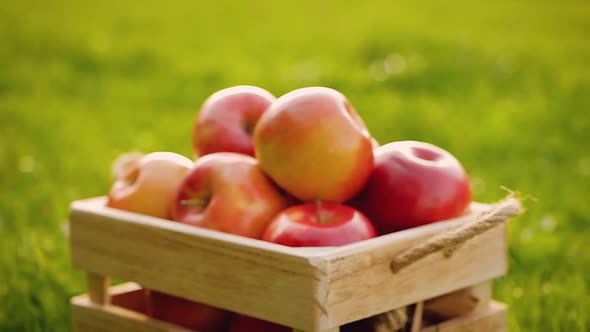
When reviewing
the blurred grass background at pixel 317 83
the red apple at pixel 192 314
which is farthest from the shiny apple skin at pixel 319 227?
the blurred grass background at pixel 317 83

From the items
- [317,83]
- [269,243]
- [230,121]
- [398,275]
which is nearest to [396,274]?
[398,275]

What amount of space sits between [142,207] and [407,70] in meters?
3.87

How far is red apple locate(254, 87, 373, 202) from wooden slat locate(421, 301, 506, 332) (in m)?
0.37

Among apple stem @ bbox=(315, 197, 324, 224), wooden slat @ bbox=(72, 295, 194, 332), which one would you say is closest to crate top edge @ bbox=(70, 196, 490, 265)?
apple stem @ bbox=(315, 197, 324, 224)

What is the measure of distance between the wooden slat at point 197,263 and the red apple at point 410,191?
13.3 inches

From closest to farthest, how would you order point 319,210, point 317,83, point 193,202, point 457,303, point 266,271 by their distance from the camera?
point 266,271, point 319,210, point 193,202, point 457,303, point 317,83

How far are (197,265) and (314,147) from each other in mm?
358

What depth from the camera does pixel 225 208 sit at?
2.01 m

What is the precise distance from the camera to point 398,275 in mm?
1933

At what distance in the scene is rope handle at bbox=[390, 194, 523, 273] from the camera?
187cm

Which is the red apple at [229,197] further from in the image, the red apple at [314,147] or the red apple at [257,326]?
the red apple at [257,326]

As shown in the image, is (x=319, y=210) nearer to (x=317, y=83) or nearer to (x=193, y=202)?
(x=193, y=202)

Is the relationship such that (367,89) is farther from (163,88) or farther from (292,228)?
(292,228)

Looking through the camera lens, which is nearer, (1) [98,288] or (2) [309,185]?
(2) [309,185]
